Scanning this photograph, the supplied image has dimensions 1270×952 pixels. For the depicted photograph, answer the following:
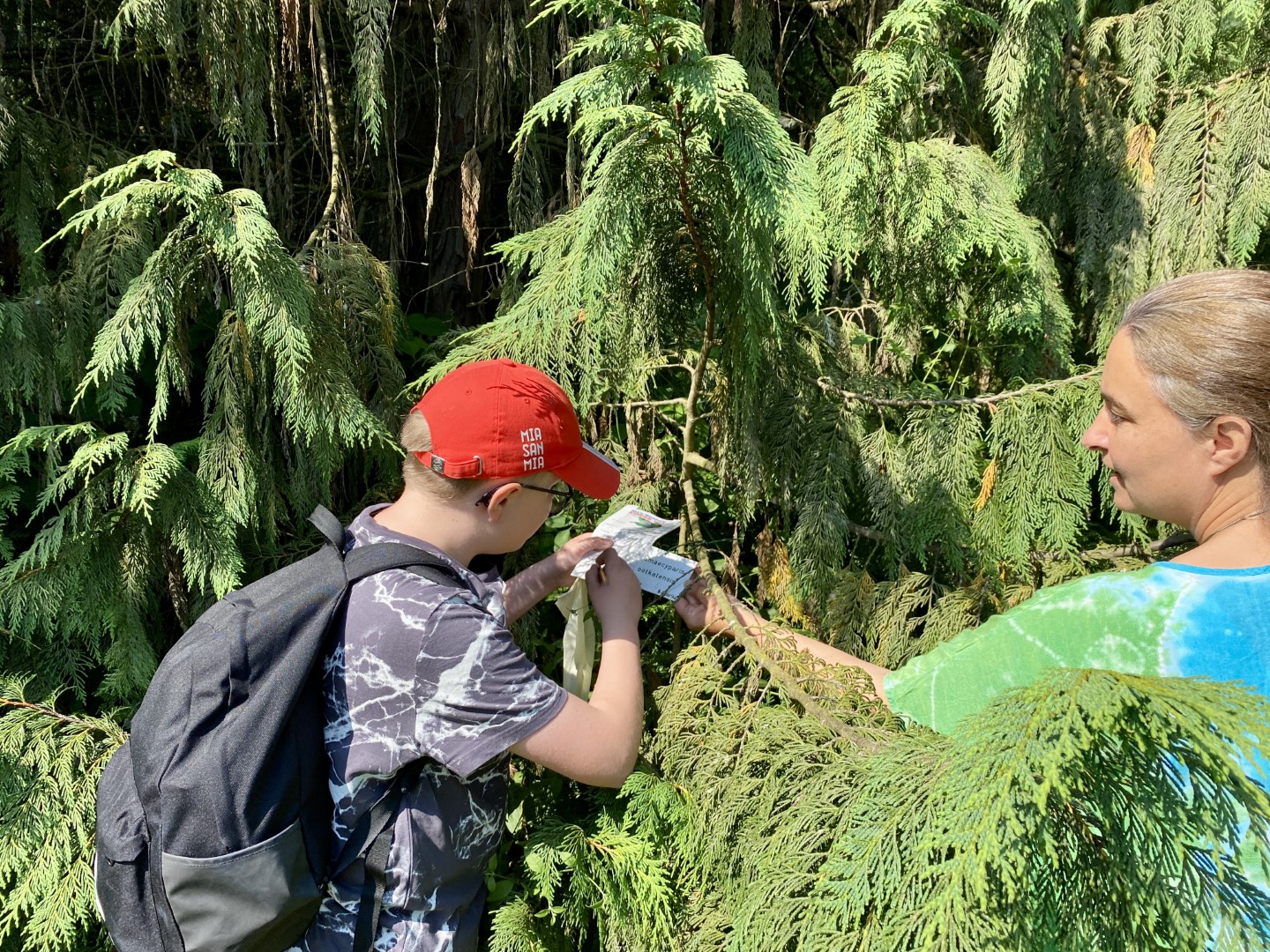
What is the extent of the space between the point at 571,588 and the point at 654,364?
64 cm

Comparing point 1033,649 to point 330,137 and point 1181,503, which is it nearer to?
point 1181,503

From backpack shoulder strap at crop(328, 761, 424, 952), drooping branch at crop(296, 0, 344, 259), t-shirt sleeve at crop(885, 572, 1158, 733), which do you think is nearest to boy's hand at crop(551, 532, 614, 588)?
backpack shoulder strap at crop(328, 761, 424, 952)

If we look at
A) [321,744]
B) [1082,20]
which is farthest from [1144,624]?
[1082,20]

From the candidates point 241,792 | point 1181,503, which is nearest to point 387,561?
point 241,792

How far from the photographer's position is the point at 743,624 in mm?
1879

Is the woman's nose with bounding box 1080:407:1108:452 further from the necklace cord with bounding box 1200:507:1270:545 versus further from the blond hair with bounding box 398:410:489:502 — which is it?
the blond hair with bounding box 398:410:489:502

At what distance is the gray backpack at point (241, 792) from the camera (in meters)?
1.27

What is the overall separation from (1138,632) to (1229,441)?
0.28 m

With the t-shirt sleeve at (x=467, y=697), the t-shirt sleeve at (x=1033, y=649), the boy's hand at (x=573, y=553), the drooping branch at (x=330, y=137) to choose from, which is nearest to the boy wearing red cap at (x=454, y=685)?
the t-shirt sleeve at (x=467, y=697)

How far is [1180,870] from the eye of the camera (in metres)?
0.85

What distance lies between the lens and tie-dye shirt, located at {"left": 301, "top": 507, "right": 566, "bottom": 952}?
1292 millimetres

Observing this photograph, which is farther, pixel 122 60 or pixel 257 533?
pixel 122 60

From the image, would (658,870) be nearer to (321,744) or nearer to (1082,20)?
(321,744)

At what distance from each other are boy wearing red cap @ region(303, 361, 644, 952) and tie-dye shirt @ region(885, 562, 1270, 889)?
1.85 feet
